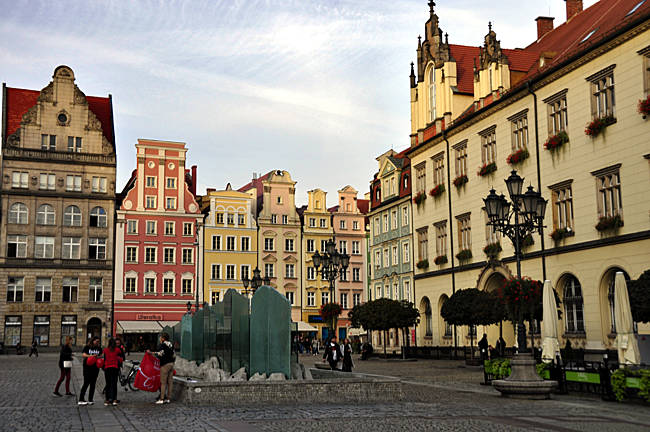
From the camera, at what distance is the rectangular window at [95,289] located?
6981 cm

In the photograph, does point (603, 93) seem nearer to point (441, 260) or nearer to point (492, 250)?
point (492, 250)

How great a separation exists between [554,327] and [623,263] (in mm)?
7961

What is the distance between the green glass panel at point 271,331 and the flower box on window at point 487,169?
22.4 m

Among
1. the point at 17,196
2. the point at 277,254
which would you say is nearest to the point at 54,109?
the point at 17,196

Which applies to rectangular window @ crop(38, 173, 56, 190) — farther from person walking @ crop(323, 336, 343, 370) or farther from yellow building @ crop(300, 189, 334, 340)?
person walking @ crop(323, 336, 343, 370)

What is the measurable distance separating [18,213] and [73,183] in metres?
5.53

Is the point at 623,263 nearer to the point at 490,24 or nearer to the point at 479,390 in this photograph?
the point at 479,390

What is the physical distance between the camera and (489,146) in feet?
133

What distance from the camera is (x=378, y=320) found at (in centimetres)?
4594

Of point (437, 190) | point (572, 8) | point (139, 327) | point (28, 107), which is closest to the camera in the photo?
point (572, 8)

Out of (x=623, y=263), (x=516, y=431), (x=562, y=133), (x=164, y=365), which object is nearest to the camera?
(x=516, y=431)

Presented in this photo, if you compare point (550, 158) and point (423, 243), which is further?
point (423, 243)

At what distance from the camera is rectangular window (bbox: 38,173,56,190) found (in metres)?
69.1

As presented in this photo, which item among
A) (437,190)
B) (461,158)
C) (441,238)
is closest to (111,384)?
(461,158)
